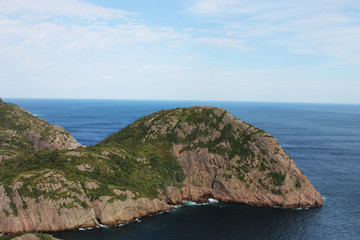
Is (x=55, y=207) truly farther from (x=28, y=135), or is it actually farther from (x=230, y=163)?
(x=28, y=135)

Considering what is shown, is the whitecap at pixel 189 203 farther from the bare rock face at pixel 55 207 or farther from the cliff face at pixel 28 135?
the cliff face at pixel 28 135

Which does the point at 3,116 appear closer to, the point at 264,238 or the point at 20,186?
the point at 20,186

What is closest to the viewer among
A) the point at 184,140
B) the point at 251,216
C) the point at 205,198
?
the point at 251,216

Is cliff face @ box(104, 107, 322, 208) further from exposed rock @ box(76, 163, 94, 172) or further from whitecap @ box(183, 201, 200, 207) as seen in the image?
exposed rock @ box(76, 163, 94, 172)

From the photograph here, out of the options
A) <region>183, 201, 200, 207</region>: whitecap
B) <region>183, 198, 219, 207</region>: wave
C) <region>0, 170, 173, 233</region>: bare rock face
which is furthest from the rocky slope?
<region>183, 201, 200, 207</region>: whitecap

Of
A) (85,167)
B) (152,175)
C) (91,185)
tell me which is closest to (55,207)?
(91,185)

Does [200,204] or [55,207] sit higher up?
[55,207]

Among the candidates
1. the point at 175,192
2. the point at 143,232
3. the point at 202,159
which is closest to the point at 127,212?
the point at 143,232
